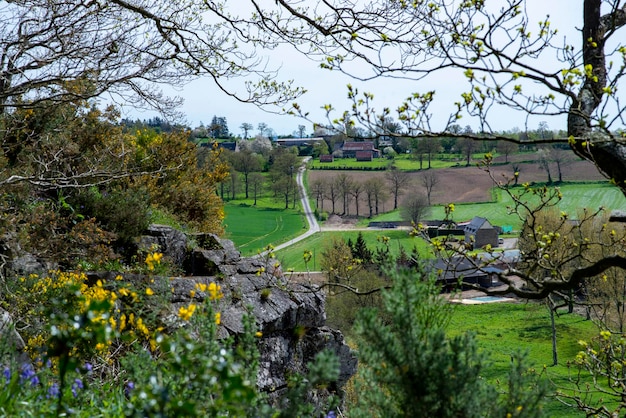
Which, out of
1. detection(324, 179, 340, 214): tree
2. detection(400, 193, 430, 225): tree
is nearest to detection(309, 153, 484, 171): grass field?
detection(324, 179, 340, 214): tree

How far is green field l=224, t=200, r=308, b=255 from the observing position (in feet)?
185

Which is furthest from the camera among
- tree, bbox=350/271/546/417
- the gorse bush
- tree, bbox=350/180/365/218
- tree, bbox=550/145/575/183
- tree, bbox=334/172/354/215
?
tree, bbox=350/180/365/218

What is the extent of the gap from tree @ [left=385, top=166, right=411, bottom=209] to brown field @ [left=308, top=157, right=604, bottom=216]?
0.80m

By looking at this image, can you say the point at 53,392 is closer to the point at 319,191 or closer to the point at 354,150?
the point at 319,191

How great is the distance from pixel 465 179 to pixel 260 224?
1346 inches

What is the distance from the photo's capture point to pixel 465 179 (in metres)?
82.8

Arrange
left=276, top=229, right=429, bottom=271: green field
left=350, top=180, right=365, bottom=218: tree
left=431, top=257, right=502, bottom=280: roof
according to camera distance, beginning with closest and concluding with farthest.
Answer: left=431, top=257, right=502, bottom=280: roof
left=276, top=229, right=429, bottom=271: green field
left=350, top=180, right=365, bottom=218: tree

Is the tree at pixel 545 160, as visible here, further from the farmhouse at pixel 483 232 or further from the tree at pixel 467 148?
the farmhouse at pixel 483 232

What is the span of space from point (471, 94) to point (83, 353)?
3.47 meters

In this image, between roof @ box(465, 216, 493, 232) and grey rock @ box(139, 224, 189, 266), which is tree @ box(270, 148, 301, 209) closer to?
roof @ box(465, 216, 493, 232)

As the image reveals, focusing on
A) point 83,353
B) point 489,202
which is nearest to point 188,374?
point 83,353

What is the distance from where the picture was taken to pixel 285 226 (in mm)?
68875

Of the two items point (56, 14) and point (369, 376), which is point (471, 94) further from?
point (56, 14)

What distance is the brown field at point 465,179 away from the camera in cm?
7594
